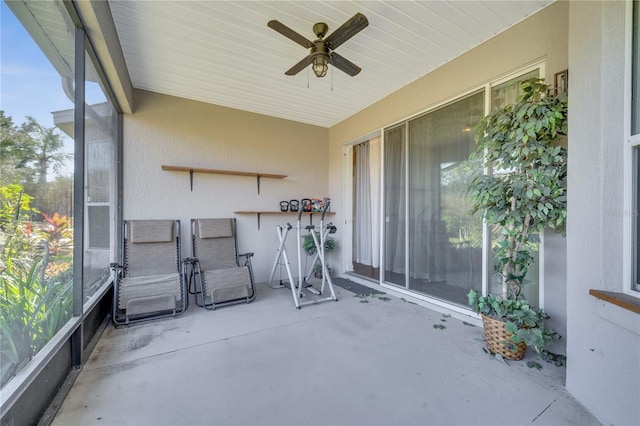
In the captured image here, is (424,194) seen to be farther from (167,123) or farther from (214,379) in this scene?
(167,123)

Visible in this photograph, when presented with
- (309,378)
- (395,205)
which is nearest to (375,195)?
(395,205)

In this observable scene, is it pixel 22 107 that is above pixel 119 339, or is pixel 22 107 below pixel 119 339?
above

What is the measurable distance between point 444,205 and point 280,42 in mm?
2451

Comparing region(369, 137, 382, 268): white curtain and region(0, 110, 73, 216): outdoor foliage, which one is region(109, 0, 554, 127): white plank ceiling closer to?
region(369, 137, 382, 268): white curtain

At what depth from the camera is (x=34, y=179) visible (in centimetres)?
151

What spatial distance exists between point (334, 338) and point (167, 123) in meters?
3.57

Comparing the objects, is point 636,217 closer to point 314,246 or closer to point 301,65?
point 301,65

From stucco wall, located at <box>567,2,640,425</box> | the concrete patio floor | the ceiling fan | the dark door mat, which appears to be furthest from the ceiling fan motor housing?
the dark door mat

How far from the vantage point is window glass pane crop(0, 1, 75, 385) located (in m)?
1.30

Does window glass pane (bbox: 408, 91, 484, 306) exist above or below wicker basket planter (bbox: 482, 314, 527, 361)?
above

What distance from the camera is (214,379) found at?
1.87 meters

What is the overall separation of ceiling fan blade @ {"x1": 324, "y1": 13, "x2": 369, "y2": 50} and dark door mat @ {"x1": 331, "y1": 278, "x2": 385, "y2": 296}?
3.06 m

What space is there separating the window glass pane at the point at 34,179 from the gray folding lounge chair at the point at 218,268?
1449 mm

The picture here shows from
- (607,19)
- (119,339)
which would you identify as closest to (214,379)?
(119,339)
